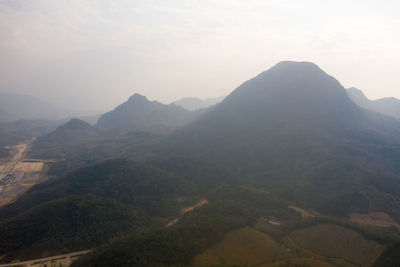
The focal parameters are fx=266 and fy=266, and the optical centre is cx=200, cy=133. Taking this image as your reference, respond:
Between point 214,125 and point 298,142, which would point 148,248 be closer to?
point 298,142

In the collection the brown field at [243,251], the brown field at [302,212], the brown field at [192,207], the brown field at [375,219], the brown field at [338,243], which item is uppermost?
the brown field at [243,251]

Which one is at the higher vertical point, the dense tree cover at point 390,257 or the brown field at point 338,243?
the dense tree cover at point 390,257

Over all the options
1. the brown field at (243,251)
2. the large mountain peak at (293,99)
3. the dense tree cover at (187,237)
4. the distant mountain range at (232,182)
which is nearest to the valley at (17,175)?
the distant mountain range at (232,182)

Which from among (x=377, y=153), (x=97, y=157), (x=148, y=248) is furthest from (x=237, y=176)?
(x=97, y=157)

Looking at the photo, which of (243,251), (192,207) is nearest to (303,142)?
(192,207)

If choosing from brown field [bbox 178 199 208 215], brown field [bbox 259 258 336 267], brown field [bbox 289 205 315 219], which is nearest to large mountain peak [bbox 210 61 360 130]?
brown field [bbox 289 205 315 219]

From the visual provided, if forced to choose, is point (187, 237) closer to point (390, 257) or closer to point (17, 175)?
point (390, 257)

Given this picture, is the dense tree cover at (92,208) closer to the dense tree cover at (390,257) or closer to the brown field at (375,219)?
the brown field at (375,219)
